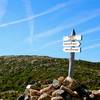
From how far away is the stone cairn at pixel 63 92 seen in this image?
27797mm

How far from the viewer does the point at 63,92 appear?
27703mm

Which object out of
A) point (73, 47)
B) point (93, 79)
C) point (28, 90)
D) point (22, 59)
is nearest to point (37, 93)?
point (28, 90)

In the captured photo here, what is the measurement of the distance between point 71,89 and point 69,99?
1.23 metres

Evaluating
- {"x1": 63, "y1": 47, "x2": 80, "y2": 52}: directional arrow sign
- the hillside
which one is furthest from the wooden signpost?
the hillside

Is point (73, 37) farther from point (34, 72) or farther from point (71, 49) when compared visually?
point (34, 72)

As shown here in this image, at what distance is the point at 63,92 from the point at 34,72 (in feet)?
167

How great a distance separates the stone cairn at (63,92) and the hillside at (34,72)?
31211mm

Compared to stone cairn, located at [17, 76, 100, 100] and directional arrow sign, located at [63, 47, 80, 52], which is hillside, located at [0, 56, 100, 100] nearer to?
directional arrow sign, located at [63, 47, 80, 52]

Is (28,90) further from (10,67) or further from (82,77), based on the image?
(10,67)

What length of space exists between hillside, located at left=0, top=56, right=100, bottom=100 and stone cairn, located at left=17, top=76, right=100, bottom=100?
3121 cm

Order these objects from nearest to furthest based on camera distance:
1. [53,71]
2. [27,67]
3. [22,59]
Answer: [53,71] → [27,67] → [22,59]

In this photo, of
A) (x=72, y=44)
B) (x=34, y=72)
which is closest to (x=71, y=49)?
(x=72, y=44)

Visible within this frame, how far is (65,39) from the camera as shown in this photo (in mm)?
32469

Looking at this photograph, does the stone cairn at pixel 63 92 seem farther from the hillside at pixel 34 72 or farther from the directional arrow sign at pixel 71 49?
the hillside at pixel 34 72
